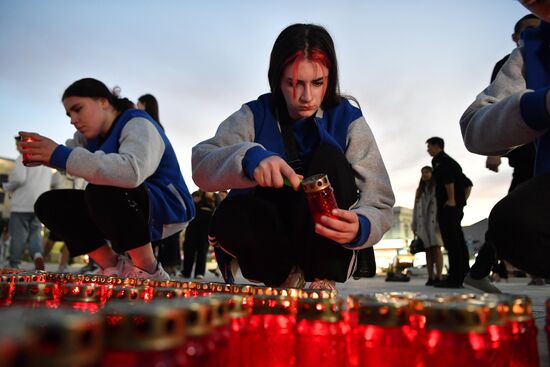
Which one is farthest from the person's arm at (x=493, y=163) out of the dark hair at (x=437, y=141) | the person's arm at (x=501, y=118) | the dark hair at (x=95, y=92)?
the dark hair at (x=95, y=92)

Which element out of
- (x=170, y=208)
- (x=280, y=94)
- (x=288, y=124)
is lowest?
(x=170, y=208)

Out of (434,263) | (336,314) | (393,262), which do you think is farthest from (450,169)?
(336,314)

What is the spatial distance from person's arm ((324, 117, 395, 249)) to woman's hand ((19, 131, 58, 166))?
1318mm

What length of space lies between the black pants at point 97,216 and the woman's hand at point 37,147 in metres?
0.25

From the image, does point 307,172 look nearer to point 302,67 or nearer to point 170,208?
point 302,67

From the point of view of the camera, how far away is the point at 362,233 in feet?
4.52

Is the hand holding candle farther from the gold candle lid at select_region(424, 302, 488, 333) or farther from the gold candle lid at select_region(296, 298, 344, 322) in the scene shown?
the gold candle lid at select_region(424, 302, 488, 333)

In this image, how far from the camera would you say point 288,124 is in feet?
5.73

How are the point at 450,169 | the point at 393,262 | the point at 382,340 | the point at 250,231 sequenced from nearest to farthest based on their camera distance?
the point at 382,340, the point at 250,231, the point at 450,169, the point at 393,262

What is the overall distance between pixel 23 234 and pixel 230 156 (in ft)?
15.0

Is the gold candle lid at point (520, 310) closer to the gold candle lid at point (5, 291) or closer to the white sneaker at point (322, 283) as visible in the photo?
the gold candle lid at point (5, 291)

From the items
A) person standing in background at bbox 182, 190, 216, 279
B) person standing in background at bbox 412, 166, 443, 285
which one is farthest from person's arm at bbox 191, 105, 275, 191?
person standing in background at bbox 182, 190, 216, 279

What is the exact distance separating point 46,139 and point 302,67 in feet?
4.01

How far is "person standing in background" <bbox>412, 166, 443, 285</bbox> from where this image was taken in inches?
197
